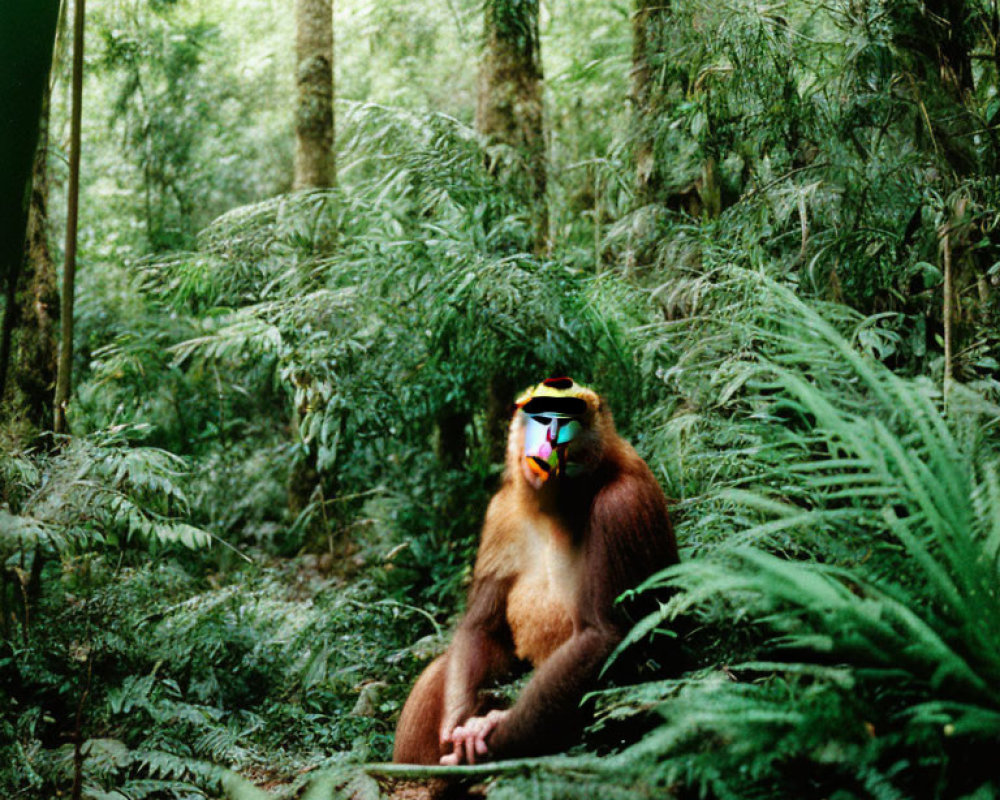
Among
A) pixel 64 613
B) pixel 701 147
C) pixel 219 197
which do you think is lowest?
pixel 64 613

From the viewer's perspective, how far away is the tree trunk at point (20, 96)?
209cm

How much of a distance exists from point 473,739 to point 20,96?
7.31ft

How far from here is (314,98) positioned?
6918 mm

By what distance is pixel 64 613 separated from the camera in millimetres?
3238

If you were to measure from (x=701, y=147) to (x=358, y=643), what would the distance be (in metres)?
3.08

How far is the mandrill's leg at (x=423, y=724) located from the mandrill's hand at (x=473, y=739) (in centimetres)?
23

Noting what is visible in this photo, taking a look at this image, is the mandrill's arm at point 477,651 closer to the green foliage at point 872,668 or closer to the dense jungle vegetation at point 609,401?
the dense jungle vegetation at point 609,401

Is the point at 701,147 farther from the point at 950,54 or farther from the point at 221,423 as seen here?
the point at 221,423

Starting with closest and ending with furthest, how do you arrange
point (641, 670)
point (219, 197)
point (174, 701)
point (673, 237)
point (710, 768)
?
point (710, 768) < point (641, 670) < point (174, 701) < point (673, 237) < point (219, 197)

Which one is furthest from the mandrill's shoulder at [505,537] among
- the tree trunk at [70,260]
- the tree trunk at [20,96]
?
the tree trunk at [70,260]

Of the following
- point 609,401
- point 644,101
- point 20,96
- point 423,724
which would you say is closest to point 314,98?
point 644,101

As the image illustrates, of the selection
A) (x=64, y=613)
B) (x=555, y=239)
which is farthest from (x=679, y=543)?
(x=555, y=239)

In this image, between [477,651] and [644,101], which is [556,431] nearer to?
[477,651]

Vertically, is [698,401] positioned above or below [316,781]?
above
